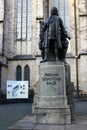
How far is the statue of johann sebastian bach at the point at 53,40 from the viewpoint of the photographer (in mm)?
9820

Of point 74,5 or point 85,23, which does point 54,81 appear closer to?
point 85,23

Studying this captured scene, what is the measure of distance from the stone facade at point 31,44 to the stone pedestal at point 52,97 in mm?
15842

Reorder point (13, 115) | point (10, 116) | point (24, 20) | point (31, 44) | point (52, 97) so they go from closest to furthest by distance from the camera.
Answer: point (52, 97), point (10, 116), point (13, 115), point (31, 44), point (24, 20)

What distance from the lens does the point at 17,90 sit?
2172 centimetres

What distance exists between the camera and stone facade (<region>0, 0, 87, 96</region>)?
26.3 m

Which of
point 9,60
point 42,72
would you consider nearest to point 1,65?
point 9,60

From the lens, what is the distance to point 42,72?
9609mm

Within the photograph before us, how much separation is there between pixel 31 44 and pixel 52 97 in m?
19.4

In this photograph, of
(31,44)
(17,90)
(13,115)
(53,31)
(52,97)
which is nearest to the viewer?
(52,97)

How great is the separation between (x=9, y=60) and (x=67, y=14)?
7.22m

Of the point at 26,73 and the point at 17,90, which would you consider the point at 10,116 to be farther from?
the point at 26,73

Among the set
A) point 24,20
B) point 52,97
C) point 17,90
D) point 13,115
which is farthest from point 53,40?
point 24,20

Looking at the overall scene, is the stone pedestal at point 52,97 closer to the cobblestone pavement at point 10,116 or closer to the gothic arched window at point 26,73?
the cobblestone pavement at point 10,116

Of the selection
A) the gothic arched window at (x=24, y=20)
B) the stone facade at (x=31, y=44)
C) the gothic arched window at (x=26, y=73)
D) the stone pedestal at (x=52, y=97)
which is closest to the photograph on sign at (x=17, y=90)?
the stone facade at (x=31, y=44)
